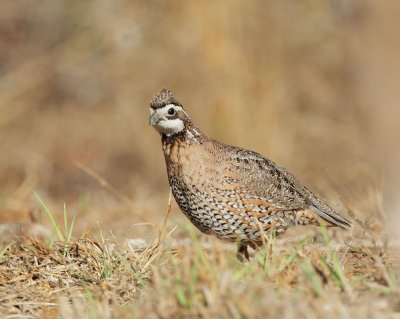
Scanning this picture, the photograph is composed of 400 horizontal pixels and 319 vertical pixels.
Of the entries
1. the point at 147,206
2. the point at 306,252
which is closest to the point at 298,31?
the point at 147,206

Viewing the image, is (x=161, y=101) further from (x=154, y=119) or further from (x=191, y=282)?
(x=191, y=282)

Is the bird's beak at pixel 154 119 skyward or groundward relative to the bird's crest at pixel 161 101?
groundward

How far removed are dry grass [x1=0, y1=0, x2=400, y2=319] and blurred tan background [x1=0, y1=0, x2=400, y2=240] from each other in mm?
23

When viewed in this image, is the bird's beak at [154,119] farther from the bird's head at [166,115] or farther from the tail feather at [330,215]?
the tail feather at [330,215]

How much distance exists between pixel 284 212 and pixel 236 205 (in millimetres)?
430

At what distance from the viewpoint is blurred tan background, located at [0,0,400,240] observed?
386 inches

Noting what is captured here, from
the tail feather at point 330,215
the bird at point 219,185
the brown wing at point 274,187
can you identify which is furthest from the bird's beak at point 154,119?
the tail feather at point 330,215

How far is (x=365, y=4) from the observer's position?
5.41m

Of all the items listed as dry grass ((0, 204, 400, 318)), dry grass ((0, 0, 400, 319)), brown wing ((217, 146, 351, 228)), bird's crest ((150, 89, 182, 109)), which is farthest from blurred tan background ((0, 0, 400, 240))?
dry grass ((0, 204, 400, 318))

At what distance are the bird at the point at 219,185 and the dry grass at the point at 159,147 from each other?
25cm

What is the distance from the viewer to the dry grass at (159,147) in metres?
3.60

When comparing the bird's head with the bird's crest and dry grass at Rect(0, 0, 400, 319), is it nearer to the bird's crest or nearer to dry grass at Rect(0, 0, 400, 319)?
the bird's crest

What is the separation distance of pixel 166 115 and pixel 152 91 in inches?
253

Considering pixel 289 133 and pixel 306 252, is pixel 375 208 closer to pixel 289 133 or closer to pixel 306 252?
pixel 306 252
